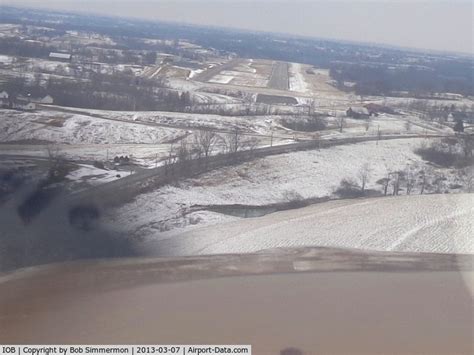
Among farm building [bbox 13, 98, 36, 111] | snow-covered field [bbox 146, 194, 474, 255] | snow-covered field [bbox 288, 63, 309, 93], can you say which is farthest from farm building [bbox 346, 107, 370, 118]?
farm building [bbox 13, 98, 36, 111]

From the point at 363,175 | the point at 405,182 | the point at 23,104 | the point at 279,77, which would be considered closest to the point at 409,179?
the point at 405,182

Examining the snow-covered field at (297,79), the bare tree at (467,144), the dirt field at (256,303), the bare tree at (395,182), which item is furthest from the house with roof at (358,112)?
the dirt field at (256,303)

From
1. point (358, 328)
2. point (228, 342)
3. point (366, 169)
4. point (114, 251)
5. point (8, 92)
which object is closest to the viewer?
point (228, 342)

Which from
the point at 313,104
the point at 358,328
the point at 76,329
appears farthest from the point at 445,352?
the point at 313,104

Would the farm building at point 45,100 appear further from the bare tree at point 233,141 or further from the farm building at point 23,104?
the bare tree at point 233,141

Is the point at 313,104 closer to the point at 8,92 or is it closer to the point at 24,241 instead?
the point at 8,92
